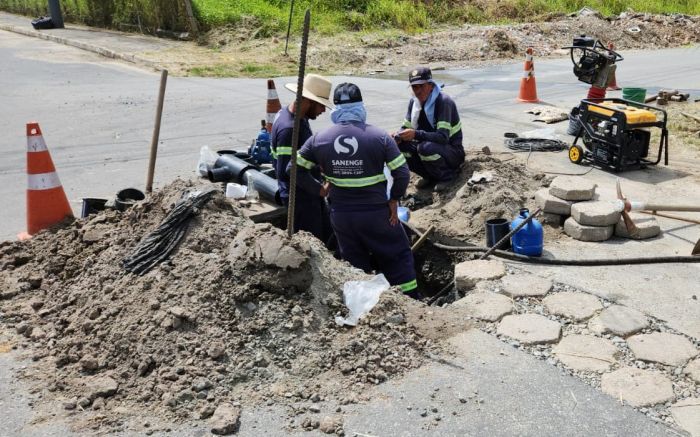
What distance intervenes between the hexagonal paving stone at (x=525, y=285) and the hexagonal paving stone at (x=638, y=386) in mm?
1094

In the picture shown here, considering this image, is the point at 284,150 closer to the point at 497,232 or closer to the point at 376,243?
the point at 376,243

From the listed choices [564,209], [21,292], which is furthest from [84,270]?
[564,209]

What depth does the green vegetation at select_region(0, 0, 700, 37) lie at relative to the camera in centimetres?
2198

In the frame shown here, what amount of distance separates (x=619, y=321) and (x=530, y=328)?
2.16ft

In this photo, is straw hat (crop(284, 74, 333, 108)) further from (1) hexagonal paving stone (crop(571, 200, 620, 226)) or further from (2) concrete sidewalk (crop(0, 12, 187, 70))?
(2) concrete sidewalk (crop(0, 12, 187, 70))

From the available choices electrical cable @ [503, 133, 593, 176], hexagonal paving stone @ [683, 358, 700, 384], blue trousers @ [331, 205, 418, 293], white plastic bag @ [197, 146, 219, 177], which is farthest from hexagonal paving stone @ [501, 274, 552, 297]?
electrical cable @ [503, 133, 593, 176]

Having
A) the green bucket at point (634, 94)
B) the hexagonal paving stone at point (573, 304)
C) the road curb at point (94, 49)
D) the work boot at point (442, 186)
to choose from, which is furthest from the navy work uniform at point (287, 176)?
the road curb at point (94, 49)

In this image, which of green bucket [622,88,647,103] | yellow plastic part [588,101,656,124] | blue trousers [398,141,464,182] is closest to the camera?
blue trousers [398,141,464,182]

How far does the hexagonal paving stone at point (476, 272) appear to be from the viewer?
545cm

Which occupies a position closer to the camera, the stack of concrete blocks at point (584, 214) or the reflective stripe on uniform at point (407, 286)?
the reflective stripe on uniform at point (407, 286)

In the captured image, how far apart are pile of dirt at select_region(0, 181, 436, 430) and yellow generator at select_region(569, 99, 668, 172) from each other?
4393mm

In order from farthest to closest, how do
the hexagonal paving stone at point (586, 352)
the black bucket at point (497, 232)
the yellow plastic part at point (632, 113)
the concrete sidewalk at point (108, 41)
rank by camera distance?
the concrete sidewalk at point (108, 41) → the yellow plastic part at point (632, 113) → the black bucket at point (497, 232) → the hexagonal paving stone at point (586, 352)

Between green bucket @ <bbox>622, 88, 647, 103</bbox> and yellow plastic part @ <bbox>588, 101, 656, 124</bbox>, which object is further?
green bucket @ <bbox>622, 88, 647, 103</bbox>

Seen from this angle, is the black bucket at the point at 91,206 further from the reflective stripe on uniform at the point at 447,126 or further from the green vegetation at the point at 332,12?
the green vegetation at the point at 332,12
